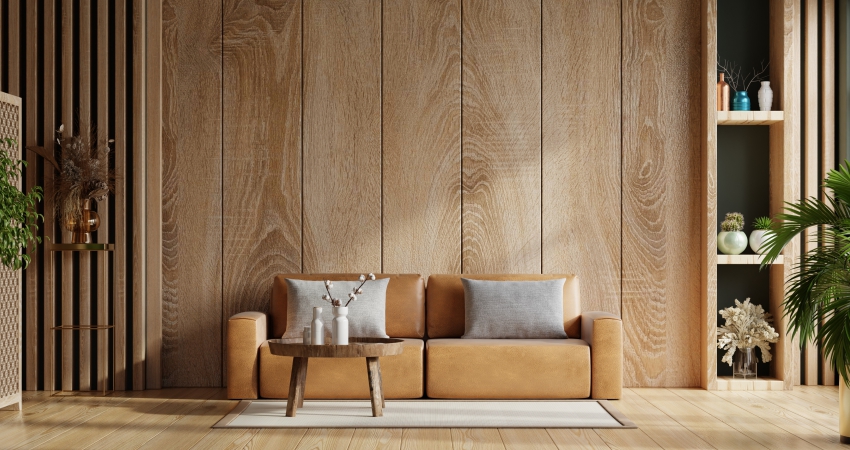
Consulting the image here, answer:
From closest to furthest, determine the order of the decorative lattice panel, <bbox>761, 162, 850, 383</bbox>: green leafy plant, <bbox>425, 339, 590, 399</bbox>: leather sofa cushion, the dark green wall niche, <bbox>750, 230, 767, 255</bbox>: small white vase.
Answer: <bbox>761, 162, 850, 383</bbox>: green leafy plant → the decorative lattice panel → <bbox>425, 339, 590, 399</bbox>: leather sofa cushion → <bbox>750, 230, 767, 255</bbox>: small white vase → the dark green wall niche

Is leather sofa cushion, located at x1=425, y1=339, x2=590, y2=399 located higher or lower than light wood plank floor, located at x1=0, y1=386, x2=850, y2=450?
higher

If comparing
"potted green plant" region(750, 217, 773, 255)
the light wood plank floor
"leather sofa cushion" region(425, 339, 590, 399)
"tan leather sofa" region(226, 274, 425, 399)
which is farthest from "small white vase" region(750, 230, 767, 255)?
"tan leather sofa" region(226, 274, 425, 399)

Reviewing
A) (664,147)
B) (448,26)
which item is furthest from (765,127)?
(448,26)

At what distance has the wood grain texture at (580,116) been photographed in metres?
5.66

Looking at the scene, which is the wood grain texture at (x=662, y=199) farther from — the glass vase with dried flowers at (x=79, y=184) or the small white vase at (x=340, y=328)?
the glass vase with dried flowers at (x=79, y=184)

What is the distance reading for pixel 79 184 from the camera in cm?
526

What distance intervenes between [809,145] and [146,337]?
188 inches

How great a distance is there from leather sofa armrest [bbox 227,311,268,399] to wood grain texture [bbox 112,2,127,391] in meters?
0.96

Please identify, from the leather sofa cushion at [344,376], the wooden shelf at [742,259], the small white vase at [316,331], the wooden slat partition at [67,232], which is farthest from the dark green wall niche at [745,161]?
the wooden slat partition at [67,232]

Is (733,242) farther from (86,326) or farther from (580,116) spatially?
(86,326)

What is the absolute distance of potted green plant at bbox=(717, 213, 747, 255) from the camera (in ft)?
18.0

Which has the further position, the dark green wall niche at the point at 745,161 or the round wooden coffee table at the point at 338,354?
the dark green wall niche at the point at 745,161

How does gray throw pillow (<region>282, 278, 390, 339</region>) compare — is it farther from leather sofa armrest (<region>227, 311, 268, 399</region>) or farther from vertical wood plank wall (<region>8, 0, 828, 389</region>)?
vertical wood plank wall (<region>8, 0, 828, 389</region>)

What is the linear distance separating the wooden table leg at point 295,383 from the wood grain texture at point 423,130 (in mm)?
1315
